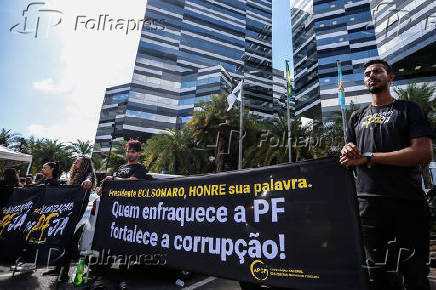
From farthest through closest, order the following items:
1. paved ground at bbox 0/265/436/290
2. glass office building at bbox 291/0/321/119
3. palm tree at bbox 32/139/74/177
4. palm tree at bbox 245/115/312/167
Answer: glass office building at bbox 291/0/321/119, palm tree at bbox 32/139/74/177, palm tree at bbox 245/115/312/167, paved ground at bbox 0/265/436/290

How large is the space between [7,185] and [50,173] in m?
0.93

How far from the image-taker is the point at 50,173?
4.82 meters

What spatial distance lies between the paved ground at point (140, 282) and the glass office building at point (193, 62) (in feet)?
168

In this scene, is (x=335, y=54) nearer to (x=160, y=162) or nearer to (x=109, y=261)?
(x=160, y=162)

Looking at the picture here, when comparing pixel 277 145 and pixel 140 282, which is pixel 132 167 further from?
pixel 277 145

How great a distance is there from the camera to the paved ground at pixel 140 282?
336cm

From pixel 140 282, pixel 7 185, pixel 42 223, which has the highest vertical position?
pixel 7 185

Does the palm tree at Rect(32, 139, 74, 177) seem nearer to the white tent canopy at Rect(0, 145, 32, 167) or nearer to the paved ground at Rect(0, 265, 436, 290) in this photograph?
the white tent canopy at Rect(0, 145, 32, 167)

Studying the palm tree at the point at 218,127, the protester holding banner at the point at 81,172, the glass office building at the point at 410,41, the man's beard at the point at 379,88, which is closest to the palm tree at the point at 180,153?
the palm tree at the point at 218,127

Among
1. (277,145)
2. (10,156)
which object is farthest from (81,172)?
(277,145)

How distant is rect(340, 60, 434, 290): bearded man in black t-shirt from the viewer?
4.97 ft

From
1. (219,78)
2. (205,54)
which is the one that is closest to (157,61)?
(205,54)

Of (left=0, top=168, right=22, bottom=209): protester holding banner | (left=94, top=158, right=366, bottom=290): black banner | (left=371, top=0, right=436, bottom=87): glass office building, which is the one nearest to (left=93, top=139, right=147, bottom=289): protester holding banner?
(left=94, top=158, right=366, bottom=290): black banner

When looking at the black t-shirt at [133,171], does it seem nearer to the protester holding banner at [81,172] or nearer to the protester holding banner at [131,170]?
the protester holding banner at [131,170]
